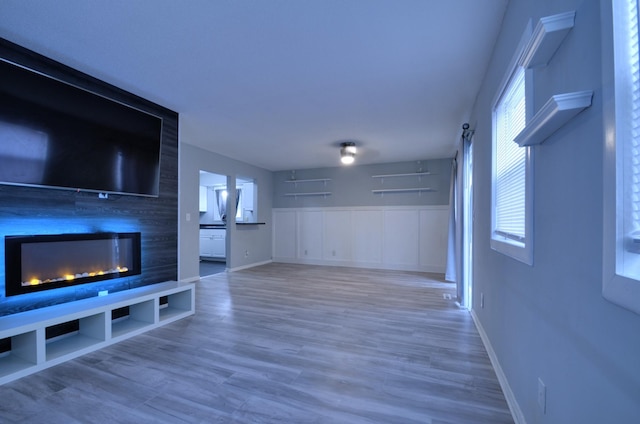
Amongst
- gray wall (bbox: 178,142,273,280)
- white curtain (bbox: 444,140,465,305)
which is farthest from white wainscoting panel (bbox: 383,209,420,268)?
gray wall (bbox: 178,142,273,280)

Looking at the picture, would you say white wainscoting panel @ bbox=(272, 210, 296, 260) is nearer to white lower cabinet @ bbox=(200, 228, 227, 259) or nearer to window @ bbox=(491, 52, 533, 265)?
white lower cabinet @ bbox=(200, 228, 227, 259)

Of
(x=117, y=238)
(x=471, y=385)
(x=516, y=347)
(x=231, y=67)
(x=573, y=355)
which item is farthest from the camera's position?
(x=117, y=238)

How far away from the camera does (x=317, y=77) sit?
2551 millimetres

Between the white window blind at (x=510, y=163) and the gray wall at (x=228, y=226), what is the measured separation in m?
3.95

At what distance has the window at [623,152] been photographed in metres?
0.63

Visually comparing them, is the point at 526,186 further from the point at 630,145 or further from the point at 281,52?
the point at 281,52

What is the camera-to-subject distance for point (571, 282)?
951 mm

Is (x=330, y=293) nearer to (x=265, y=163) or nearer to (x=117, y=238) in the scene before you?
(x=117, y=238)

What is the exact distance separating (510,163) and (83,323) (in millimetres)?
3786

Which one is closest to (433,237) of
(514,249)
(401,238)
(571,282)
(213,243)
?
(401,238)

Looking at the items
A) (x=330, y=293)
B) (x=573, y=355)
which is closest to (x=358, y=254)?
(x=330, y=293)

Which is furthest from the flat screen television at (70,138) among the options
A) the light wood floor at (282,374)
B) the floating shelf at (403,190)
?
the floating shelf at (403,190)

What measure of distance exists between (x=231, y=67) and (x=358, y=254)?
5.00 meters

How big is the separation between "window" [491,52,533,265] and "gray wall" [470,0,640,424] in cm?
8
